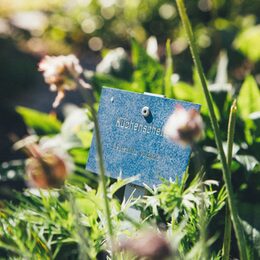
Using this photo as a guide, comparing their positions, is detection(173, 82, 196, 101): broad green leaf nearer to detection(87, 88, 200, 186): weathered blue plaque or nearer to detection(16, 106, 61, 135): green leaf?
detection(87, 88, 200, 186): weathered blue plaque

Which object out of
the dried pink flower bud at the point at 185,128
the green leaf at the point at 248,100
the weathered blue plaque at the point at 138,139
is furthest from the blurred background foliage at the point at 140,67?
the dried pink flower bud at the point at 185,128

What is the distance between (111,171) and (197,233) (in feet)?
0.98

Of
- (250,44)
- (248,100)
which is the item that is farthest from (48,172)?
(250,44)

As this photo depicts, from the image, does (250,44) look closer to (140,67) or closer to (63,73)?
(140,67)

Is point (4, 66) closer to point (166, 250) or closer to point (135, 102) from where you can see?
point (135, 102)

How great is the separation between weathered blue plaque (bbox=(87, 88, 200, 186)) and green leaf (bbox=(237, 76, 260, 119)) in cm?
52

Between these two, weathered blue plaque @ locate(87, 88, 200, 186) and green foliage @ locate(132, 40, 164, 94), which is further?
green foliage @ locate(132, 40, 164, 94)

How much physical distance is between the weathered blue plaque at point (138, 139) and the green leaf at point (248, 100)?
20.5 inches

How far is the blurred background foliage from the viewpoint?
1.73m

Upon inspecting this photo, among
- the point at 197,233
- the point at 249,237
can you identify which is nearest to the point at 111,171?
the point at 197,233

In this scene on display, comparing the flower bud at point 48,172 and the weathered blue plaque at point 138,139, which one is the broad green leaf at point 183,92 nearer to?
the weathered blue plaque at point 138,139

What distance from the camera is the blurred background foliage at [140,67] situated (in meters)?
1.73

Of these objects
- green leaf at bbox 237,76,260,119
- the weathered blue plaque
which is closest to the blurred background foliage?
green leaf at bbox 237,76,260,119

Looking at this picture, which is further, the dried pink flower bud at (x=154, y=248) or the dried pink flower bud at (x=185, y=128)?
the dried pink flower bud at (x=185, y=128)
